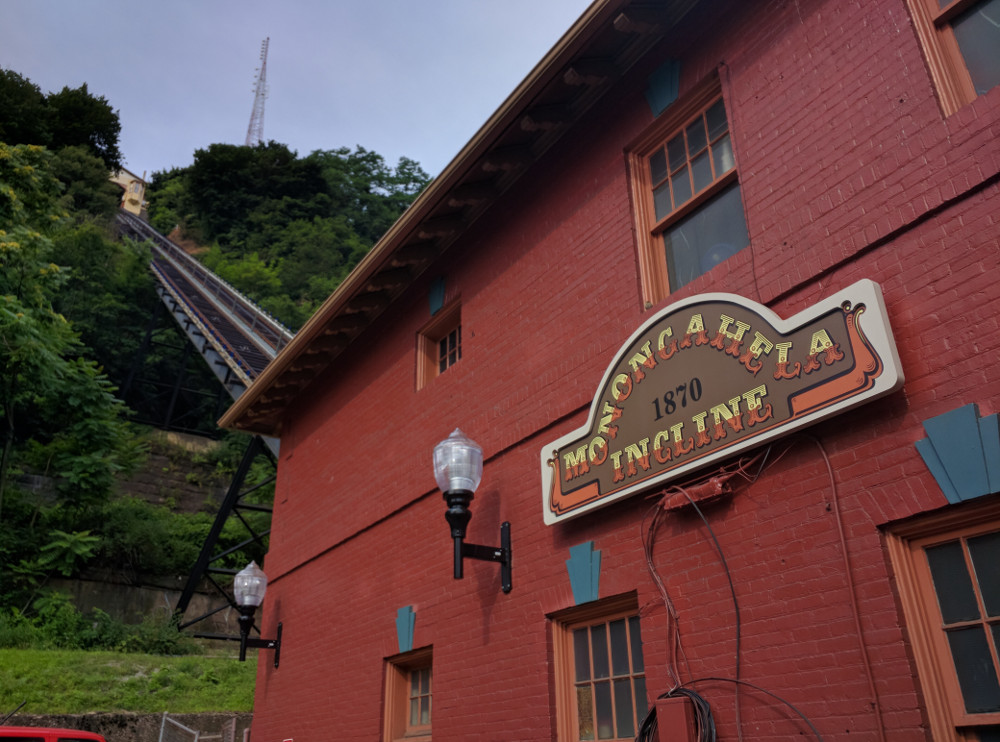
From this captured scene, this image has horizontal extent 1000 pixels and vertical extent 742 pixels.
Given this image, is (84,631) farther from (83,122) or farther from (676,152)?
(83,122)

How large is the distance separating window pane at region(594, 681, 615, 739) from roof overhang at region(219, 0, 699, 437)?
4779mm

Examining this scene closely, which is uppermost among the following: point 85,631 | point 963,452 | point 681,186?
point 681,186

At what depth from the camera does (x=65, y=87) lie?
1994 inches

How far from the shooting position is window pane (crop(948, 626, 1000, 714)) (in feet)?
12.2

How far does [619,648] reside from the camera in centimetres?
588

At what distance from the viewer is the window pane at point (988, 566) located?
151 inches

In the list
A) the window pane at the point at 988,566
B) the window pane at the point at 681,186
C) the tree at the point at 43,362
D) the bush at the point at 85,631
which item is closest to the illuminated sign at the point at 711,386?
the window pane at the point at 988,566

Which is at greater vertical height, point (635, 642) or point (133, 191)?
point (133, 191)

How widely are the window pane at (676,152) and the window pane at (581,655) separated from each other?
3677 mm

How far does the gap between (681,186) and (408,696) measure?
550 centimetres

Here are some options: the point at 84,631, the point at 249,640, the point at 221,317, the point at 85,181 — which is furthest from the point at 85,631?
the point at 85,181

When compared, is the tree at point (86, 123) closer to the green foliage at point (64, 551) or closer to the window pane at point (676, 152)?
the green foliage at point (64, 551)

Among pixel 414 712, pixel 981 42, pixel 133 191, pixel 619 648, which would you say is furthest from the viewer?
pixel 133 191

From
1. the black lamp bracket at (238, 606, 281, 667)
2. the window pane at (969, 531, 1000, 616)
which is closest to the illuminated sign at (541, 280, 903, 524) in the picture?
the window pane at (969, 531, 1000, 616)
